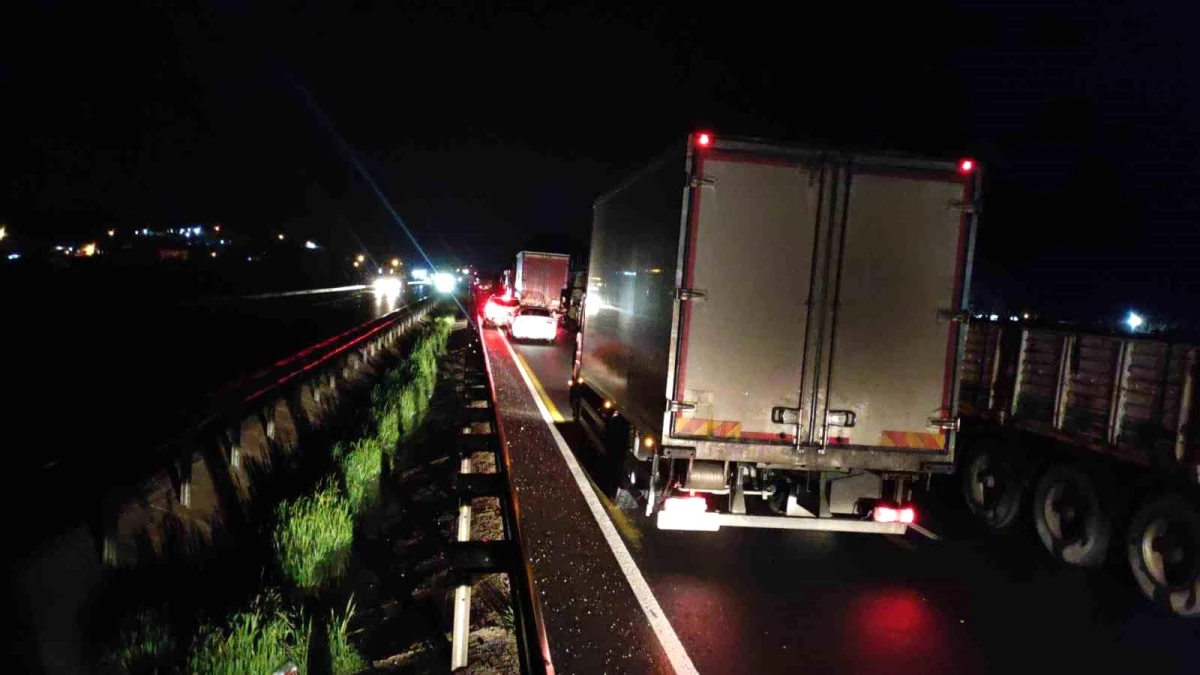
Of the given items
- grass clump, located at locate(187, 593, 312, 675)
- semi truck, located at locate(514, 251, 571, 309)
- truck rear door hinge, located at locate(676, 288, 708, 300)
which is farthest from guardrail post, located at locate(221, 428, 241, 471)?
semi truck, located at locate(514, 251, 571, 309)

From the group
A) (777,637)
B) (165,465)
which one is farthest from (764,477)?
(165,465)

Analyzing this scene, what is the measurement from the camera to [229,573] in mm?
5855

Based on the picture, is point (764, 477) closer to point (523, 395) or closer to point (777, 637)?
point (777, 637)

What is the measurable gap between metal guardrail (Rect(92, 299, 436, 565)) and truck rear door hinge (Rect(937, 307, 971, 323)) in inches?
231

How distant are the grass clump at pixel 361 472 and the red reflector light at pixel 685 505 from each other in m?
2.89

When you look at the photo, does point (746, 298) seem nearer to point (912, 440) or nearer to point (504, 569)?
point (912, 440)

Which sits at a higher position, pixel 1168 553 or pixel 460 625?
pixel 1168 553

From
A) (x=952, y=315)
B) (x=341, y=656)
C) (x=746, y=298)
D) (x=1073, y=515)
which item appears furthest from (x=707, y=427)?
(x=1073, y=515)

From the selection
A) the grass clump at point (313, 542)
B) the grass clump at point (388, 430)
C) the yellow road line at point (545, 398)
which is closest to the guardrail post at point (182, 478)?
the grass clump at point (313, 542)

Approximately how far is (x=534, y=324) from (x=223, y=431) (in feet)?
70.7

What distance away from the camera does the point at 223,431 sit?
7.04 m

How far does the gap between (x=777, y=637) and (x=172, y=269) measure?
47878 millimetres

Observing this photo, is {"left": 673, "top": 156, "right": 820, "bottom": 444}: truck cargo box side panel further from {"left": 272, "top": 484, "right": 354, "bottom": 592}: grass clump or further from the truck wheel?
the truck wheel

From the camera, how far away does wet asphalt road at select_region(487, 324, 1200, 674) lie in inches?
209
